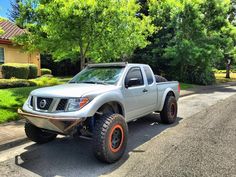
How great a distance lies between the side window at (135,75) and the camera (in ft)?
20.7

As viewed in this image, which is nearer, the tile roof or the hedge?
the hedge

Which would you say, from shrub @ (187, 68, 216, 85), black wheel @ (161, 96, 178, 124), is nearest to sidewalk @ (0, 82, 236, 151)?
black wheel @ (161, 96, 178, 124)

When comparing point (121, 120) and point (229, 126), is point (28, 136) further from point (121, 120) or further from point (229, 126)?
point (229, 126)

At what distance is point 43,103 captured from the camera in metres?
5.12

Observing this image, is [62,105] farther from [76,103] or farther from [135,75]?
[135,75]

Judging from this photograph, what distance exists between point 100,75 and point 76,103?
170cm

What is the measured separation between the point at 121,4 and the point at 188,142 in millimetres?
6874

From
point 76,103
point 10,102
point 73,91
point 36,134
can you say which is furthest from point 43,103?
point 10,102

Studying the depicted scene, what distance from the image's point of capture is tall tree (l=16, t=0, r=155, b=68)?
9758 millimetres

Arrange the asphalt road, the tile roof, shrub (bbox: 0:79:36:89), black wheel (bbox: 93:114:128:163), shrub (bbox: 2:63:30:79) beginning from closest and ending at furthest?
the asphalt road, black wheel (bbox: 93:114:128:163), shrub (bbox: 0:79:36:89), shrub (bbox: 2:63:30:79), the tile roof

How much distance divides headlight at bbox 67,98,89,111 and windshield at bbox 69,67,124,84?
1256mm

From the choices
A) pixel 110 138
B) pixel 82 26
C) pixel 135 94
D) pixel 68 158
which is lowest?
pixel 68 158

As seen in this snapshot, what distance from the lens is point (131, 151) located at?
18.6 feet

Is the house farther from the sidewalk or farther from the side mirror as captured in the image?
the side mirror
